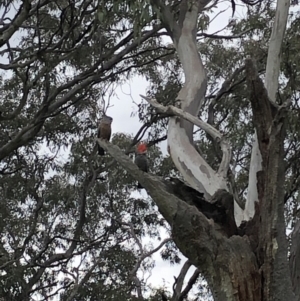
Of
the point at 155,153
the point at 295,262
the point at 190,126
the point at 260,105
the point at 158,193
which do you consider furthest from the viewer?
the point at 155,153

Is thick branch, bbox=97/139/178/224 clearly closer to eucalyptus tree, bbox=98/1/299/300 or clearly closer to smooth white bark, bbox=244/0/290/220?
eucalyptus tree, bbox=98/1/299/300

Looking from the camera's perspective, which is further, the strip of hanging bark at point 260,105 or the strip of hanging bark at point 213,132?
the strip of hanging bark at point 213,132

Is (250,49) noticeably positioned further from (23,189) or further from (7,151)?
(23,189)

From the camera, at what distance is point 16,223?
36.7 ft

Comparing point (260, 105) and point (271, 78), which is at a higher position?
point (271, 78)

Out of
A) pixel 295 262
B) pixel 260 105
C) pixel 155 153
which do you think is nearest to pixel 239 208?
pixel 295 262

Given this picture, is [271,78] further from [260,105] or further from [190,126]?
[260,105]

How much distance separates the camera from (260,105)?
4062 mm

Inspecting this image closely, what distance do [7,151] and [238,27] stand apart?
12.8 ft

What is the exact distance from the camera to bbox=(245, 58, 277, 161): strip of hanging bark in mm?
3994

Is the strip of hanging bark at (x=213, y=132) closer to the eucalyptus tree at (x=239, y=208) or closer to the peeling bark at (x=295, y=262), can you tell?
the eucalyptus tree at (x=239, y=208)

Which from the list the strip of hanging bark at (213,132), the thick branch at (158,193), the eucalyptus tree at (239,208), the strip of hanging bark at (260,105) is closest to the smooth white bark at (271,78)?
the eucalyptus tree at (239,208)

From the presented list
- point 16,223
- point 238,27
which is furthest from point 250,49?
point 16,223

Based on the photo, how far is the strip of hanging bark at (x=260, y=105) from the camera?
13.1ft
